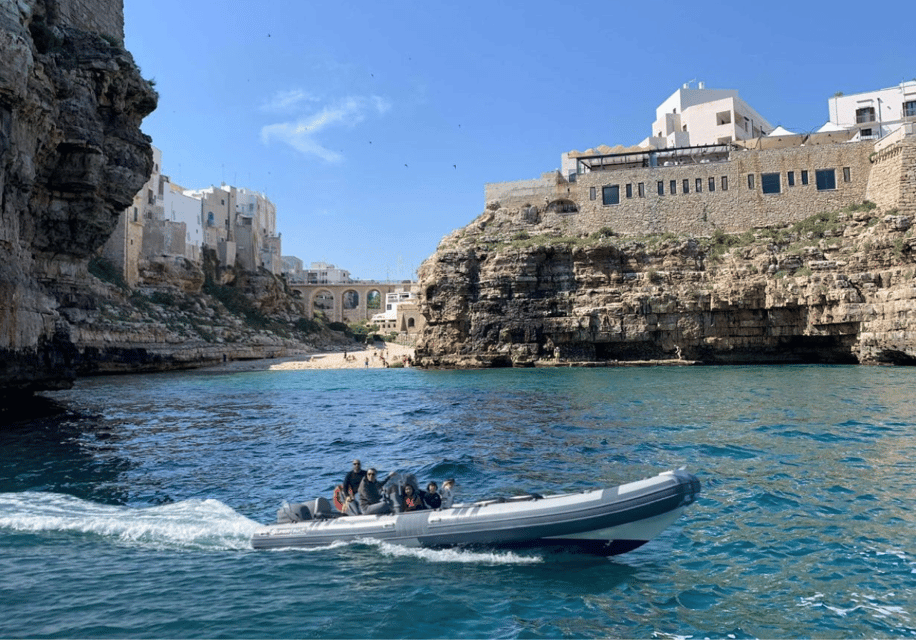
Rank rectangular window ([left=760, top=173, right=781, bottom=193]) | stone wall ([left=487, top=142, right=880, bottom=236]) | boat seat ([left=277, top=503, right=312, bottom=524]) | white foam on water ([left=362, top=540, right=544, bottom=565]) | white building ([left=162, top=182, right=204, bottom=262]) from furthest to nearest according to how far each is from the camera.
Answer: white building ([left=162, top=182, right=204, bottom=262])
rectangular window ([left=760, top=173, right=781, bottom=193])
stone wall ([left=487, top=142, right=880, bottom=236])
boat seat ([left=277, top=503, right=312, bottom=524])
white foam on water ([left=362, top=540, right=544, bottom=565])

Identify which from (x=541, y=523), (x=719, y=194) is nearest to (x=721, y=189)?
(x=719, y=194)

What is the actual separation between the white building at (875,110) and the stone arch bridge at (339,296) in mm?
63967

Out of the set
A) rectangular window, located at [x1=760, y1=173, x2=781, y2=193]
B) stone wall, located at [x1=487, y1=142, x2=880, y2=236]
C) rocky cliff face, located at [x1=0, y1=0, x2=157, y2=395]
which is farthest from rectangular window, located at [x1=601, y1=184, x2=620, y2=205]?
rocky cliff face, located at [x1=0, y1=0, x2=157, y2=395]

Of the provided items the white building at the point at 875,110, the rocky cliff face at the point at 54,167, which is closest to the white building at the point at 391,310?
the white building at the point at 875,110

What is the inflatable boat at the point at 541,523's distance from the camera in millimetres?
7996

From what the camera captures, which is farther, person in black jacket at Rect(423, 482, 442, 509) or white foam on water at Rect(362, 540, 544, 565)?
person in black jacket at Rect(423, 482, 442, 509)

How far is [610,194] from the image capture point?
4716 centimetres

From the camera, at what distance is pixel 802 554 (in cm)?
792

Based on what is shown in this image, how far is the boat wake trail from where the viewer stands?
9.38m

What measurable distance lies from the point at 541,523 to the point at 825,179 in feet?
141

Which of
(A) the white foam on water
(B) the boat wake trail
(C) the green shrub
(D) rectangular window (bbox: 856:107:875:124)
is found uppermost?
(D) rectangular window (bbox: 856:107:875:124)

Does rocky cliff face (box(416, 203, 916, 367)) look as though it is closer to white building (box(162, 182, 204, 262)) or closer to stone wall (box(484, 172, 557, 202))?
stone wall (box(484, 172, 557, 202))

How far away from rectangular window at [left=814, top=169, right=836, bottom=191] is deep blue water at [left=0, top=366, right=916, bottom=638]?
25.5m

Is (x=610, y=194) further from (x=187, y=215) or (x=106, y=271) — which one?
(x=187, y=215)
